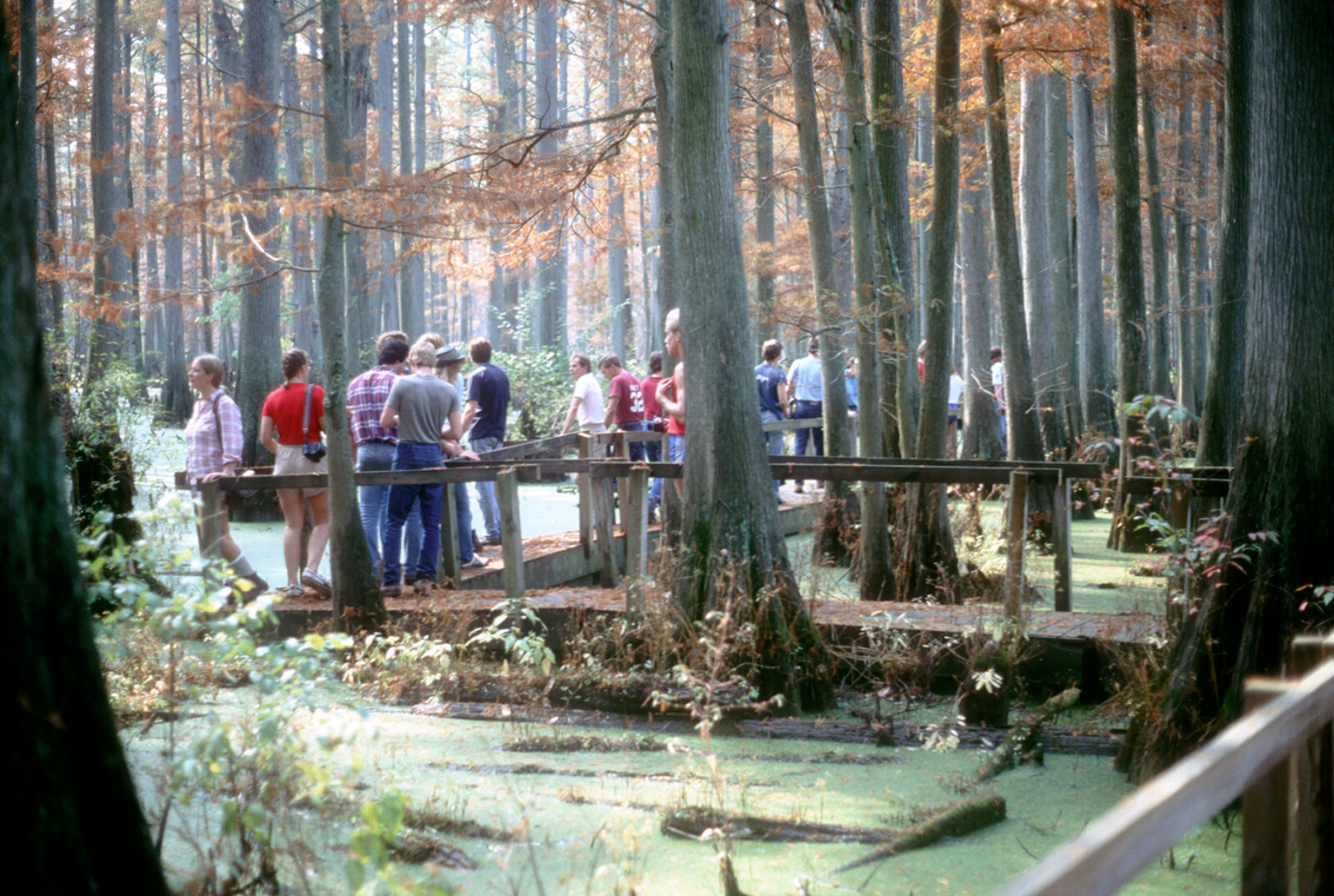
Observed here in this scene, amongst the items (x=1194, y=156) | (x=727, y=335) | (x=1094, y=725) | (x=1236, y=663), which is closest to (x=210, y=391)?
(x=727, y=335)

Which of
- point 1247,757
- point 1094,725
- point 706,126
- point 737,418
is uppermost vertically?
point 706,126

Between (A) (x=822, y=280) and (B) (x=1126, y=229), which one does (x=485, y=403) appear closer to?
(A) (x=822, y=280)

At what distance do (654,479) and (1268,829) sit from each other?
32.2ft

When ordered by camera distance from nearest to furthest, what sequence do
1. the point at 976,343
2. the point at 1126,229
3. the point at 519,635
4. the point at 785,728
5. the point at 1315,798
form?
the point at 1315,798 → the point at 785,728 → the point at 519,635 → the point at 1126,229 → the point at 976,343

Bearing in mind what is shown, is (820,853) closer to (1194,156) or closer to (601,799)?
(601,799)

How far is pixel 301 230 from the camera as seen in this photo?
35125mm

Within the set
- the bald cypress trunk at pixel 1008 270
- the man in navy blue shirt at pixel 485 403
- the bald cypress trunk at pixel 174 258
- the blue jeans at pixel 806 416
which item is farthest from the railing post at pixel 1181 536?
the bald cypress trunk at pixel 174 258

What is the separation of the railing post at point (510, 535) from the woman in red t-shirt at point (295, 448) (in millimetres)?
1599

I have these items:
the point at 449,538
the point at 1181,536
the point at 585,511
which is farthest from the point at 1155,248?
the point at 1181,536

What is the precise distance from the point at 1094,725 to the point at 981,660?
2.26 ft

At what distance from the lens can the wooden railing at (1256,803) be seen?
5.70ft

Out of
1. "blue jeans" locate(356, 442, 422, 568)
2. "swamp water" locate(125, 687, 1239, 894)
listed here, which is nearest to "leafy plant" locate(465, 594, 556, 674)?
"swamp water" locate(125, 687, 1239, 894)

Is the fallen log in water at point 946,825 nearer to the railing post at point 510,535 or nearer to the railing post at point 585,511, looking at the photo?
the railing post at point 510,535

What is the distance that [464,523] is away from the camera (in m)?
9.80
